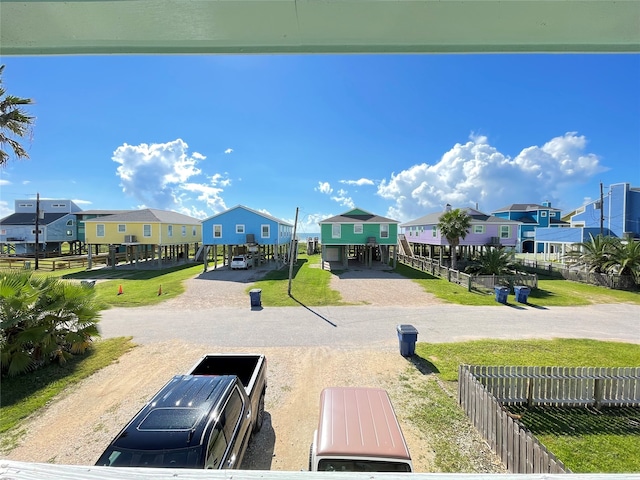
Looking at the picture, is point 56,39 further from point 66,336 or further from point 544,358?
point 544,358

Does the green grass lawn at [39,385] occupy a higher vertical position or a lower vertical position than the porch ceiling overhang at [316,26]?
lower

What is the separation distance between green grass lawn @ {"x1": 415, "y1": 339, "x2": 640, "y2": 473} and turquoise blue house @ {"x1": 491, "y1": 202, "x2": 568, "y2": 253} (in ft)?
142

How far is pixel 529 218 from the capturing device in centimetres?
5269

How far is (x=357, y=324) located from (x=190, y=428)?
32.4 feet

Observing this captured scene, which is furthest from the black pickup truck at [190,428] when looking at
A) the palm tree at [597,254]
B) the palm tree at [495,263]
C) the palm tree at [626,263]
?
the palm tree at [597,254]

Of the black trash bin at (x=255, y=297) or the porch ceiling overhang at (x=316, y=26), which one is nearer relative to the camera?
the porch ceiling overhang at (x=316, y=26)

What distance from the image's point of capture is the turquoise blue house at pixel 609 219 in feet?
112

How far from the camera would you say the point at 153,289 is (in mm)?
20828

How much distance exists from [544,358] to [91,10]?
1293 cm

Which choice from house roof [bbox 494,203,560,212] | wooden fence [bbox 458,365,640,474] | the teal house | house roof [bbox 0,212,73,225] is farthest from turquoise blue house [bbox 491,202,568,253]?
house roof [bbox 0,212,73,225]

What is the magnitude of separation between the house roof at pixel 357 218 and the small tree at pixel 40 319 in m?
23.7

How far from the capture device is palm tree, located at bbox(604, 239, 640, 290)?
2103cm

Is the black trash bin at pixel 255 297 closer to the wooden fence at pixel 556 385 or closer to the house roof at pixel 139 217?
the wooden fence at pixel 556 385

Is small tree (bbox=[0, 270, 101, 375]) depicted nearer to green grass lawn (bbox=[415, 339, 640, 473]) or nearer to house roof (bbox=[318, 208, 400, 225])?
green grass lawn (bbox=[415, 339, 640, 473])
